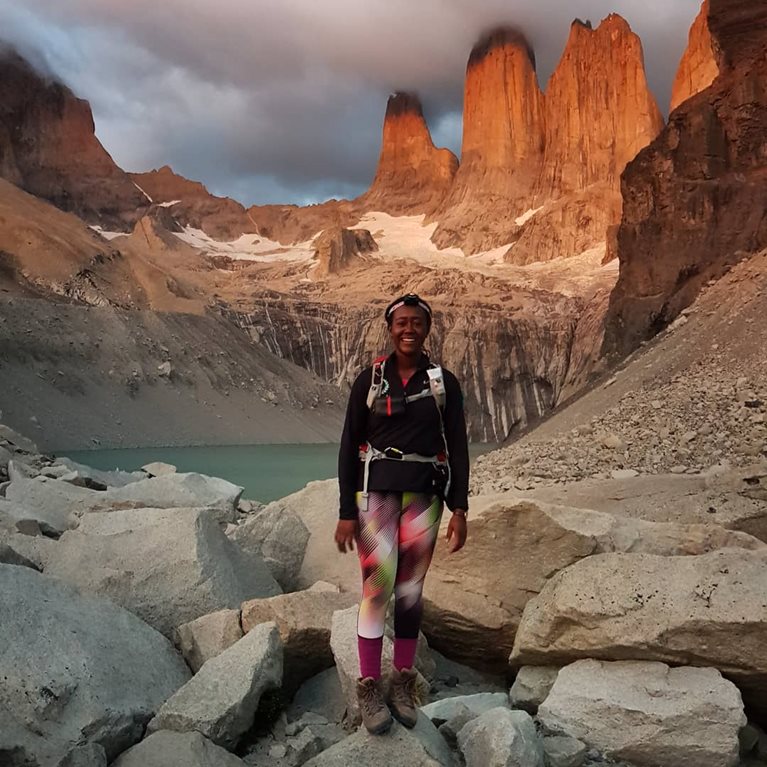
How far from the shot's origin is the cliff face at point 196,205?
118 meters

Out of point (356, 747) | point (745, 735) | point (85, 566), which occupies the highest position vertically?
point (85, 566)

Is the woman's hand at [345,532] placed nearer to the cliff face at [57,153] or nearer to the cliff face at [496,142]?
the cliff face at [496,142]

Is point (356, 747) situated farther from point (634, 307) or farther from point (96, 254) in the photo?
point (96, 254)

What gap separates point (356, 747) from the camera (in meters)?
3.19

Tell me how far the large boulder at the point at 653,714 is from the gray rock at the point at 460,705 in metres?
0.33

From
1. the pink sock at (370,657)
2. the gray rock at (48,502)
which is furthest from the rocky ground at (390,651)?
the gray rock at (48,502)

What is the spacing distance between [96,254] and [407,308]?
5442 cm

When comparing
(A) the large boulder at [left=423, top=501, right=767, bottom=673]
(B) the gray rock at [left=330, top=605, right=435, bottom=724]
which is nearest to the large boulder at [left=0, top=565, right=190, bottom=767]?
(B) the gray rock at [left=330, top=605, right=435, bottom=724]

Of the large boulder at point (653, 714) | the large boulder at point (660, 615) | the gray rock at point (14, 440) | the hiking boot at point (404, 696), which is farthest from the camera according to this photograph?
the gray rock at point (14, 440)

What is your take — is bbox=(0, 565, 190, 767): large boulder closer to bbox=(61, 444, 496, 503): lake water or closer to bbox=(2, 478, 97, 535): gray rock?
bbox=(2, 478, 97, 535): gray rock

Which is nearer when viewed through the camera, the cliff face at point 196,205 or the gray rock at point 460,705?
the gray rock at point 460,705

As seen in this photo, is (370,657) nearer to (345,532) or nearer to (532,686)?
(345,532)

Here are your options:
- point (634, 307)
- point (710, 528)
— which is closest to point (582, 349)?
point (634, 307)

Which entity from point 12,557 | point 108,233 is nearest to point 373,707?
point 12,557
